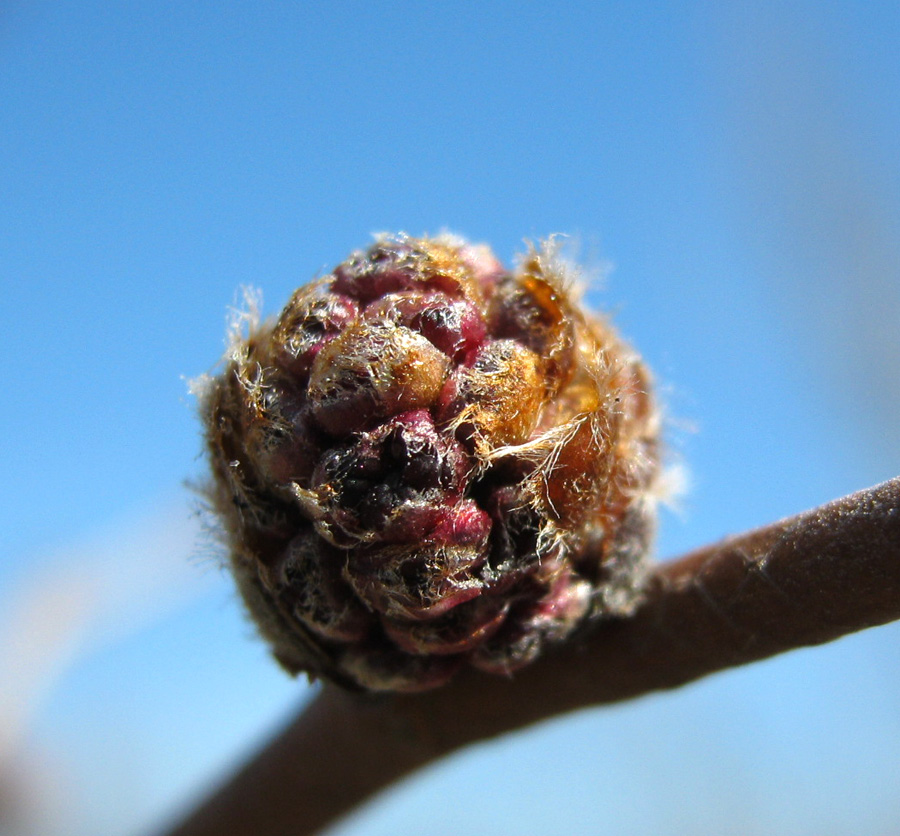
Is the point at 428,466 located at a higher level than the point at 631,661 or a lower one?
higher

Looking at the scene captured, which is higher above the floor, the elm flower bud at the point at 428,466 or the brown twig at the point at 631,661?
the elm flower bud at the point at 428,466

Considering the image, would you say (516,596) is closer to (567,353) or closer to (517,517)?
(517,517)

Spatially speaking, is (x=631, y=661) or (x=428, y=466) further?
(x=631, y=661)

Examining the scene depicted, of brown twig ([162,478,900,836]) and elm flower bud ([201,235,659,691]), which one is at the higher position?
elm flower bud ([201,235,659,691])
